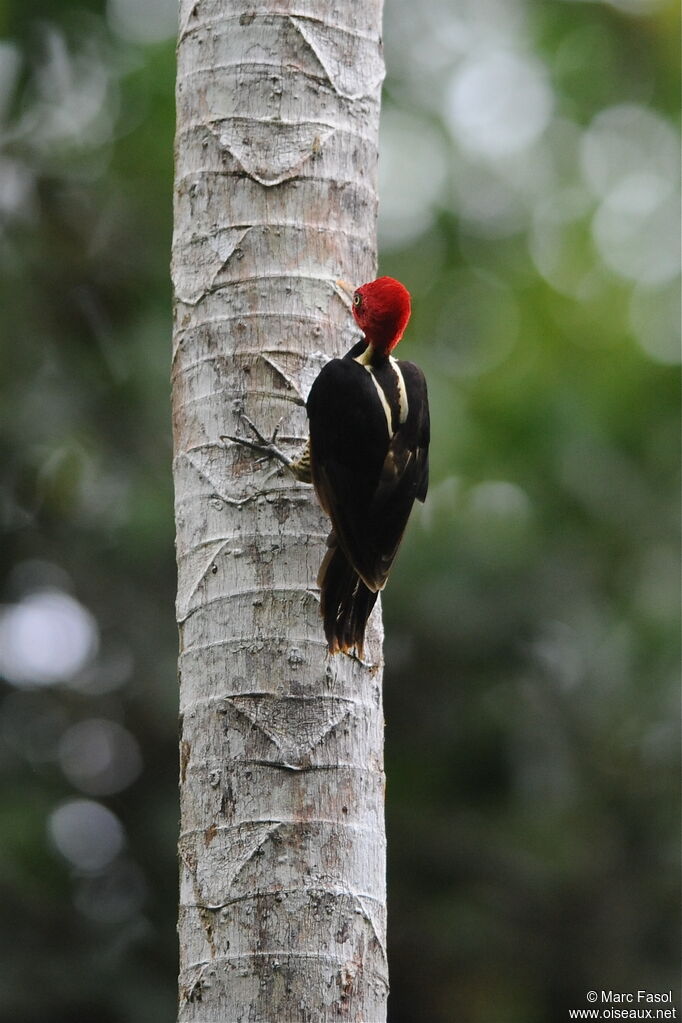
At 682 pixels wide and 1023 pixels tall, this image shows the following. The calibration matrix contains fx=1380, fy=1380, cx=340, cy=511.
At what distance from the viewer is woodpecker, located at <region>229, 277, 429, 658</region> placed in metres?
3.09

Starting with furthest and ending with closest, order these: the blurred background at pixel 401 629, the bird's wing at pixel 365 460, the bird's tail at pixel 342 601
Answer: the blurred background at pixel 401 629, the bird's wing at pixel 365 460, the bird's tail at pixel 342 601

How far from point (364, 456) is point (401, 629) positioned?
3897 millimetres

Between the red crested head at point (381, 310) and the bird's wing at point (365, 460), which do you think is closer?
the bird's wing at point (365, 460)

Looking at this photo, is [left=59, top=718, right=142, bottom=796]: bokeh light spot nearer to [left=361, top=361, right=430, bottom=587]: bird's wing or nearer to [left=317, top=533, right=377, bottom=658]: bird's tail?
[left=361, top=361, right=430, bottom=587]: bird's wing

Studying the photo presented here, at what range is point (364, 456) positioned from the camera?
350cm

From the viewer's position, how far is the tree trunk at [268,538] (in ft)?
9.10

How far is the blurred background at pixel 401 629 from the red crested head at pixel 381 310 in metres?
3.50

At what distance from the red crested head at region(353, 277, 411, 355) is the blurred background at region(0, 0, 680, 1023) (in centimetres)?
350

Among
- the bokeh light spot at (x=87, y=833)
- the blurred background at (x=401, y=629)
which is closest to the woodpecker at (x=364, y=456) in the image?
the blurred background at (x=401, y=629)

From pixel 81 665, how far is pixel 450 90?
227 inches

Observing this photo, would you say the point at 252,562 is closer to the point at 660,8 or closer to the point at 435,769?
the point at 435,769

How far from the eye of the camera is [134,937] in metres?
7.09

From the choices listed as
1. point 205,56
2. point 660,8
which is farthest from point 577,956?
point 660,8

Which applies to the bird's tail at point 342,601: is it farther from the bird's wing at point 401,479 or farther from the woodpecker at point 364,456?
the bird's wing at point 401,479
